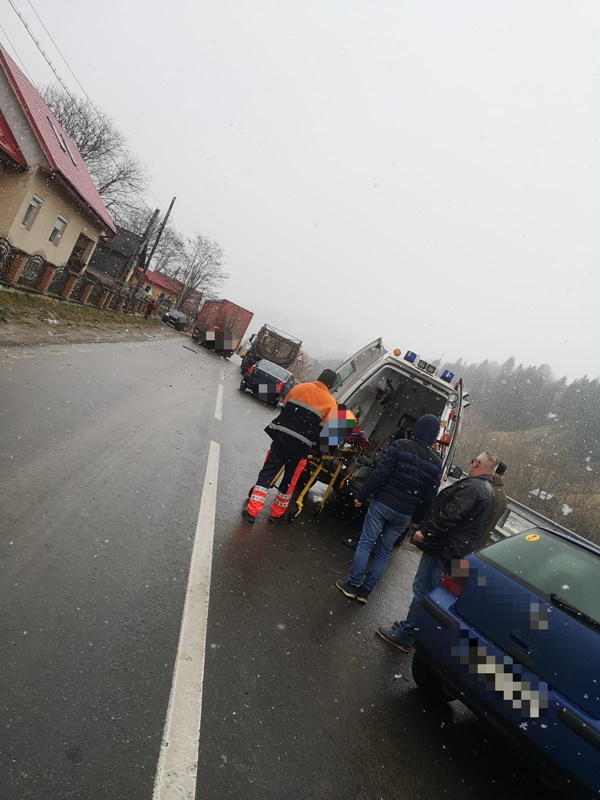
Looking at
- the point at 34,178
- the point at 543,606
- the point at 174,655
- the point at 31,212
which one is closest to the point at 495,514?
the point at 543,606

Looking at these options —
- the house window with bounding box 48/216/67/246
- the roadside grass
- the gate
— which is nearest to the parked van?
the roadside grass

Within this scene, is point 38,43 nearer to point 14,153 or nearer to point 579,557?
point 14,153

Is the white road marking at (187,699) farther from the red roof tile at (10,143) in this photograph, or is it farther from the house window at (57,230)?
the house window at (57,230)

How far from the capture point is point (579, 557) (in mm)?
3094

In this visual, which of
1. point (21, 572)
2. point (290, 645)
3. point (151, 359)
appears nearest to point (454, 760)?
point (290, 645)

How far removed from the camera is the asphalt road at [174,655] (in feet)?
6.85

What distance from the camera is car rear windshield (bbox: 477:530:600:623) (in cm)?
282

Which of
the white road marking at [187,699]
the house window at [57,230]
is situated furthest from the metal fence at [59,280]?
the white road marking at [187,699]

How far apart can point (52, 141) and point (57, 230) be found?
12.8 ft

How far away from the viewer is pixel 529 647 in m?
2.75

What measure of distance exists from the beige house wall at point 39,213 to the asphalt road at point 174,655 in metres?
15.5

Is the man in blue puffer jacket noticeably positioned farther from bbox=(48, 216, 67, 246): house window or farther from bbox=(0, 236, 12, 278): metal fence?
bbox=(48, 216, 67, 246): house window

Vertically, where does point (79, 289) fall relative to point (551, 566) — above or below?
below

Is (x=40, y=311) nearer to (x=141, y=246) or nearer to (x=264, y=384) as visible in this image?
(x=264, y=384)
